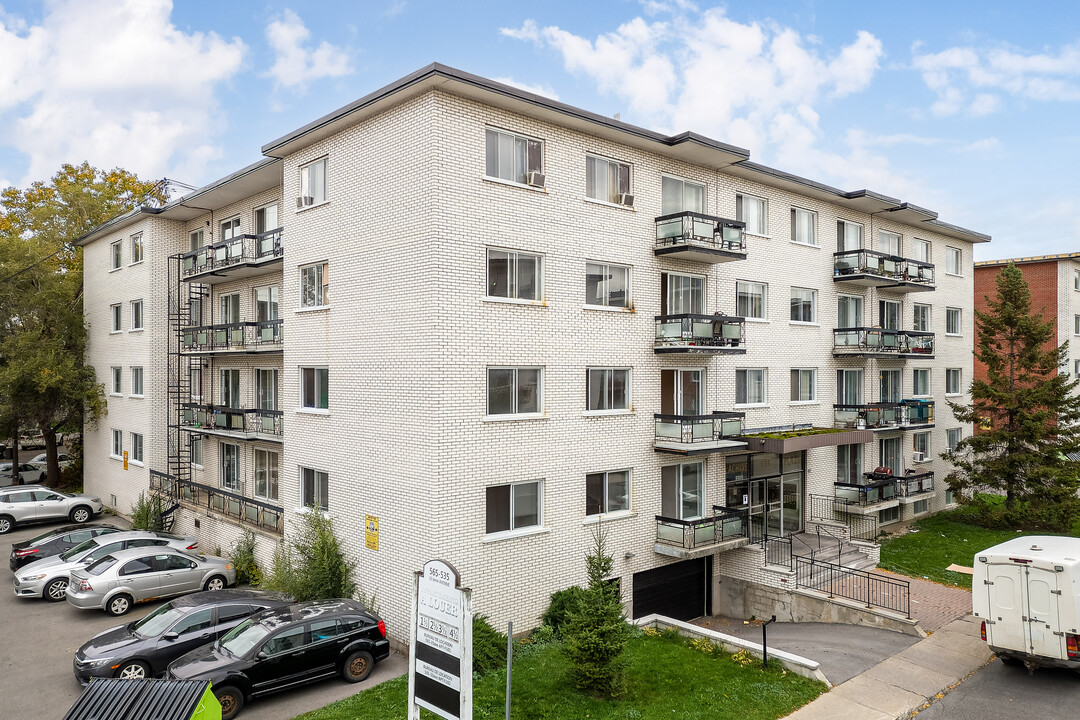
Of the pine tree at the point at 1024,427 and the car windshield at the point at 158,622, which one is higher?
the pine tree at the point at 1024,427

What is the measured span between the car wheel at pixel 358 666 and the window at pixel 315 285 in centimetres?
892

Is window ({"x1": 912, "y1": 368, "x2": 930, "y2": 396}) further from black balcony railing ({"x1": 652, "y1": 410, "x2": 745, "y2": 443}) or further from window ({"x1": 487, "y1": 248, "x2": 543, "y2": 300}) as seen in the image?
window ({"x1": 487, "y1": 248, "x2": 543, "y2": 300})

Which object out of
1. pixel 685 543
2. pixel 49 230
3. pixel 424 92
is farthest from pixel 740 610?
pixel 49 230

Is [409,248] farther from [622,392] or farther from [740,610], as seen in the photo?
[740,610]

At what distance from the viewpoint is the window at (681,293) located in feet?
64.9

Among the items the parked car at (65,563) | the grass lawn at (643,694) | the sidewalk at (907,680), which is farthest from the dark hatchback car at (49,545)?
the sidewalk at (907,680)

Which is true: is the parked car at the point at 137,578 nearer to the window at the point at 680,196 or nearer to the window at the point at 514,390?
the window at the point at 514,390

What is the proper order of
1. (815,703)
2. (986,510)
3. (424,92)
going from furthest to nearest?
(986,510), (424,92), (815,703)

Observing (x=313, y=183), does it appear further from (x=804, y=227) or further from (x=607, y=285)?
(x=804, y=227)

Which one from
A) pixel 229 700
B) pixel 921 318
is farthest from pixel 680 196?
pixel 229 700

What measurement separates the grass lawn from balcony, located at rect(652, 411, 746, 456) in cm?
561

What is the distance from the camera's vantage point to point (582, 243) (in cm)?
1761

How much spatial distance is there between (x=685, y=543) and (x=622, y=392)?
171 inches

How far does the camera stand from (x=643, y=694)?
12.5 m
